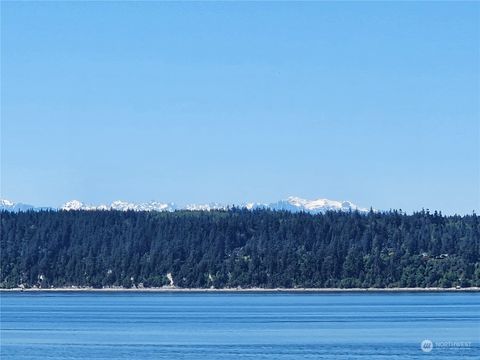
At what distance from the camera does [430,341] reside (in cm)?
10269

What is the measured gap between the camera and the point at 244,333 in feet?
382

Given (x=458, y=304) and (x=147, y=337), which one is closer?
(x=147, y=337)

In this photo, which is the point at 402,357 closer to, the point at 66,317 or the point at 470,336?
the point at 470,336

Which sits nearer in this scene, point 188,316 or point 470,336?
point 470,336

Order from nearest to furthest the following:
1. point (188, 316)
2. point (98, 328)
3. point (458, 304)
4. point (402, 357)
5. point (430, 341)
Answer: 1. point (402, 357)
2. point (430, 341)
3. point (98, 328)
4. point (188, 316)
5. point (458, 304)

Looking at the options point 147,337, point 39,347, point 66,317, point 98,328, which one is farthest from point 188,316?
point 39,347

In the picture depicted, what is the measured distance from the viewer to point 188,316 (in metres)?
153

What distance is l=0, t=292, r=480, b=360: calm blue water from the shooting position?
9519 centimetres

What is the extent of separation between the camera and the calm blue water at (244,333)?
312 ft

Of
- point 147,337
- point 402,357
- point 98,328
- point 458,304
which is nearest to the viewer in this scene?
point 402,357

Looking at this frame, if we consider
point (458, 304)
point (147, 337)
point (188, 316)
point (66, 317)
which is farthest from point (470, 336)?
point (458, 304)

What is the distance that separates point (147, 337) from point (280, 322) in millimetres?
25273

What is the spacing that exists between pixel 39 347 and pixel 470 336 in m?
35.9

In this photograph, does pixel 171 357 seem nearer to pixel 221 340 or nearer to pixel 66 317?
pixel 221 340
